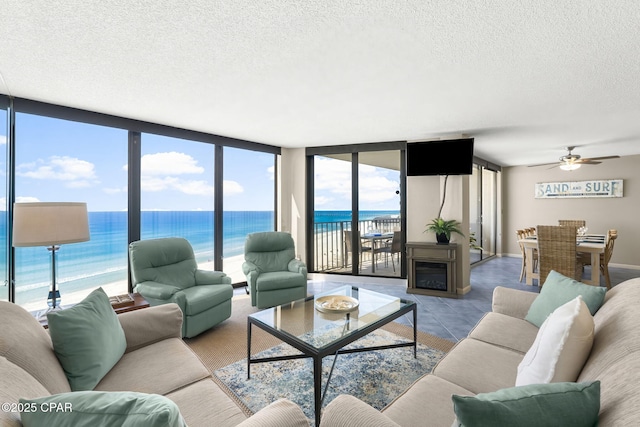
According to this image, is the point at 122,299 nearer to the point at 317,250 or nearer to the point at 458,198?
the point at 317,250

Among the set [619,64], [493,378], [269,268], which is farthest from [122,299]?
[619,64]

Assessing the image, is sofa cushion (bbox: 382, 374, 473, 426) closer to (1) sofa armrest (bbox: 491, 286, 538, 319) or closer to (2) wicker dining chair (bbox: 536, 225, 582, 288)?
(1) sofa armrest (bbox: 491, 286, 538, 319)

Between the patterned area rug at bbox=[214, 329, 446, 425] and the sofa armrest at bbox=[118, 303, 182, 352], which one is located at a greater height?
the sofa armrest at bbox=[118, 303, 182, 352]

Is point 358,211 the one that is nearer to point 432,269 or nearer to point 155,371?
point 432,269

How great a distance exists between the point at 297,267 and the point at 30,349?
2.93m

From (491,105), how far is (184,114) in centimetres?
345

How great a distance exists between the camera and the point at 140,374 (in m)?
1.50

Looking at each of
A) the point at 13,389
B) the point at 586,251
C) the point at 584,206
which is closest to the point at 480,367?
the point at 13,389

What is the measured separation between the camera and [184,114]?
340 centimetres

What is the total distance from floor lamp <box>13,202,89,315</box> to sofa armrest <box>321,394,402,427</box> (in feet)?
7.33

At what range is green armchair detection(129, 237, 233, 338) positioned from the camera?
2859 mm

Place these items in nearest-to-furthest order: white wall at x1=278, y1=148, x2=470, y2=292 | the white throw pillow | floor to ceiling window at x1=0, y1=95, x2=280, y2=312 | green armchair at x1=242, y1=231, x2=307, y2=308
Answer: the white throw pillow, floor to ceiling window at x1=0, y1=95, x2=280, y2=312, green armchair at x1=242, y1=231, x2=307, y2=308, white wall at x1=278, y1=148, x2=470, y2=292

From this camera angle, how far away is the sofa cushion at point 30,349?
1.15 m

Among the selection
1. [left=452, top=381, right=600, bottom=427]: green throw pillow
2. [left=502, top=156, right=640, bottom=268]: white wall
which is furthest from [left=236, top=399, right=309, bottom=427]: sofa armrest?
[left=502, top=156, right=640, bottom=268]: white wall
